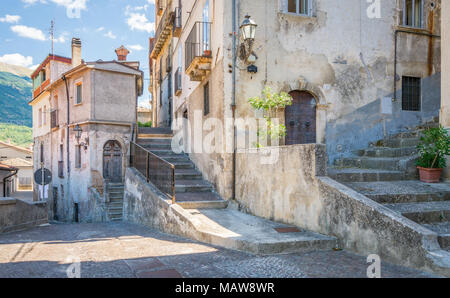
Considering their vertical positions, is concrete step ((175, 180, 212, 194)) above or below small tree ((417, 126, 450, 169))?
below

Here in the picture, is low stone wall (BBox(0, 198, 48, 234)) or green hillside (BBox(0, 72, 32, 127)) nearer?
low stone wall (BBox(0, 198, 48, 234))

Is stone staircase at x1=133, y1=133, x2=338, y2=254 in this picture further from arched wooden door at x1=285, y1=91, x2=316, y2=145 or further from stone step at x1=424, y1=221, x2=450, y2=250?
arched wooden door at x1=285, y1=91, x2=316, y2=145

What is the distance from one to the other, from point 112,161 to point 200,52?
9.63 metres

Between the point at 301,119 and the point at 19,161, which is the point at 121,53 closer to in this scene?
the point at 301,119

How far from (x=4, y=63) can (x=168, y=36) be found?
114656mm

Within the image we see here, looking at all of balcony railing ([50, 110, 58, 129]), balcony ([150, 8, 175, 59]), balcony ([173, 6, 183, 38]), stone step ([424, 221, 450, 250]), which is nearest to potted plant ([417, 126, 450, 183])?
stone step ([424, 221, 450, 250])

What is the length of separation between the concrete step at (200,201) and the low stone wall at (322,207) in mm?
558

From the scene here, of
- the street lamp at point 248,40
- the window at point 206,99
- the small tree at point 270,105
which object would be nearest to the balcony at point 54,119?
the window at point 206,99

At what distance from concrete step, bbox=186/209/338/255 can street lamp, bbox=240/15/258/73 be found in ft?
12.1

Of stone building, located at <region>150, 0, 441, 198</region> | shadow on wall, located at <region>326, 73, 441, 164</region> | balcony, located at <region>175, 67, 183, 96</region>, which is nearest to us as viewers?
stone building, located at <region>150, 0, 441, 198</region>

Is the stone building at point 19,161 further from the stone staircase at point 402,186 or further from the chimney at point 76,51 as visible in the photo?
the stone staircase at point 402,186

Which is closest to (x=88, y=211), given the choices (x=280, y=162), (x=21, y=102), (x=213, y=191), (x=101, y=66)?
Answer: (x=101, y=66)

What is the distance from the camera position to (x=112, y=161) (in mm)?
17531

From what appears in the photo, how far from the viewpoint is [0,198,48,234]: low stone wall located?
9.25 m
